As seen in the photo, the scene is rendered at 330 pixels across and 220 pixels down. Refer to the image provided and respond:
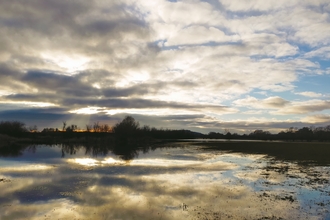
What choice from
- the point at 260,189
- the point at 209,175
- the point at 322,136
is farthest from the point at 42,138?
the point at 322,136

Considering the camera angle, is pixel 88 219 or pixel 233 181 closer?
pixel 88 219

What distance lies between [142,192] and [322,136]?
8495 inches

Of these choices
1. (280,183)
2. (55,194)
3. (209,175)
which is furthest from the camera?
(209,175)

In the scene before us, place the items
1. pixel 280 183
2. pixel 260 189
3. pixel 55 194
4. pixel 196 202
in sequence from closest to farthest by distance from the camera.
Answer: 1. pixel 196 202
2. pixel 55 194
3. pixel 260 189
4. pixel 280 183

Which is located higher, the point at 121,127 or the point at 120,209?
the point at 121,127

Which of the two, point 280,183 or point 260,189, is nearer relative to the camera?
point 260,189

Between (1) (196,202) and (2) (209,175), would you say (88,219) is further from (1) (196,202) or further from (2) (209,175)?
(2) (209,175)

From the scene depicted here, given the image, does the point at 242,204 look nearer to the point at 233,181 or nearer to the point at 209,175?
the point at 233,181

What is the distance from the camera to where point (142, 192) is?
2227 centimetres

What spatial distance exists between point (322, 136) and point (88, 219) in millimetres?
223065

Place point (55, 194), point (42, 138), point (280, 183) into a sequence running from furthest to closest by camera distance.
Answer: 1. point (42, 138)
2. point (280, 183)
3. point (55, 194)

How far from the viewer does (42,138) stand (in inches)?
5157

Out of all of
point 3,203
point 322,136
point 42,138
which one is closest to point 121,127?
point 42,138

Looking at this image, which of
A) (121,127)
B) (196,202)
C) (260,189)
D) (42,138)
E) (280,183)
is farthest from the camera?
(121,127)
